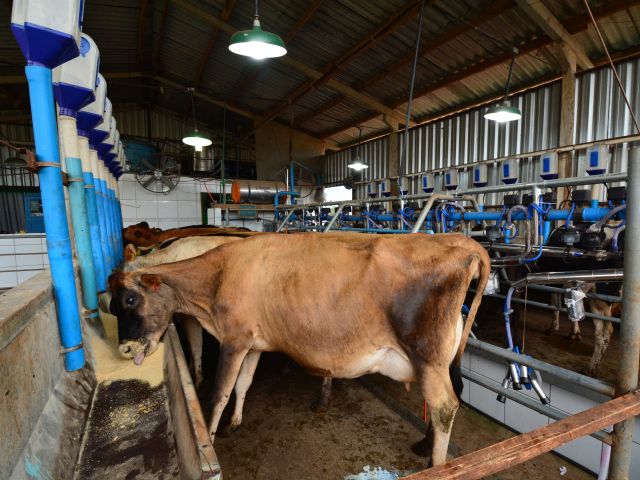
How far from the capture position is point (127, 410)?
2.06 m

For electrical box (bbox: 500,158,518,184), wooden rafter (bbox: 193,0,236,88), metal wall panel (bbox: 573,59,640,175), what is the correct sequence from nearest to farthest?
metal wall panel (bbox: 573,59,640,175) → electrical box (bbox: 500,158,518,184) → wooden rafter (bbox: 193,0,236,88)

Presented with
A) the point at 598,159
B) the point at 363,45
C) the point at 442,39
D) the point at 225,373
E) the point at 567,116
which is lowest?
the point at 225,373

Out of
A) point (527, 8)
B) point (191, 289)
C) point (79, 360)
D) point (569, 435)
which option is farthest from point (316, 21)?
point (569, 435)

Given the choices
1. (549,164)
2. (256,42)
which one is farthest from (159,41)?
(549,164)

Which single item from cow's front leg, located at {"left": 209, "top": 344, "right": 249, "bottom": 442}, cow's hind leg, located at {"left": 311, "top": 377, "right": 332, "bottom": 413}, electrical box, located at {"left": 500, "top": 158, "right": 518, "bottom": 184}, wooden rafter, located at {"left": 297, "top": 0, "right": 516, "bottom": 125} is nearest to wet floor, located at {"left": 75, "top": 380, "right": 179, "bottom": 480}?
cow's front leg, located at {"left": 209, "top": 344, "right": 249, "bottom": 442}

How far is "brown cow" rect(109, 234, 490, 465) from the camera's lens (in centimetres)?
195

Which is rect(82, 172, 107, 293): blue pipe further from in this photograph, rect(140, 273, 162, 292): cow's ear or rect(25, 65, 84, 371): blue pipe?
rect(25, 65, 84, 371): blue pipe

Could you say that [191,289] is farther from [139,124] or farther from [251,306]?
[139,124]

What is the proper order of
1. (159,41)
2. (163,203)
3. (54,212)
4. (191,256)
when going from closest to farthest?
1. (54,212)
2. (191,256)
3. (163,203)
4. (159,41)

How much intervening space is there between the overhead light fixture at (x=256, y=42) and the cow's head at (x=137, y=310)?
3.38 metres

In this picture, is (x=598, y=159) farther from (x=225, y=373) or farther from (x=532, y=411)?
(x=225, y=373)

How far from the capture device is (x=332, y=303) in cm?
210

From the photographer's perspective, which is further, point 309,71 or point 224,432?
point 309,71

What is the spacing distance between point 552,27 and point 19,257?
10.9 meters
